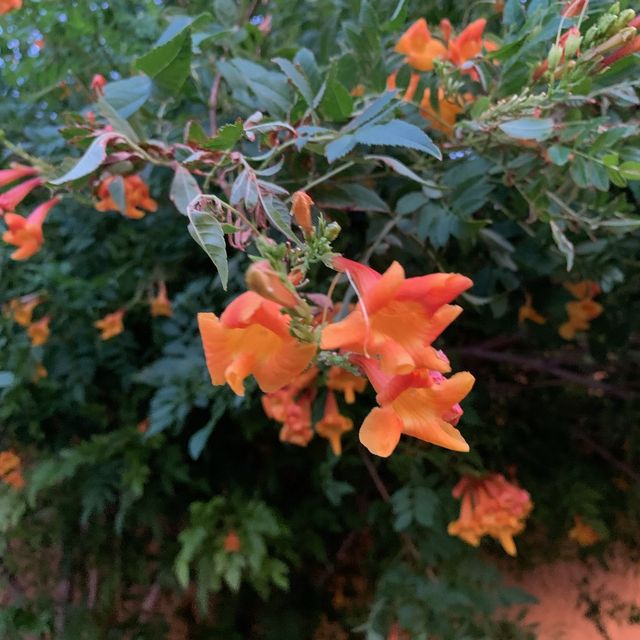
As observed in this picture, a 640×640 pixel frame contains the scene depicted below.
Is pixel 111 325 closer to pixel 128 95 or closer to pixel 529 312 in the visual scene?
pixel 128 95

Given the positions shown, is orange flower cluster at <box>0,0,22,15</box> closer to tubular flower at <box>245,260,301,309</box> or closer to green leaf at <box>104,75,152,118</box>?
green leaf at <box>104,75,152,118</box>

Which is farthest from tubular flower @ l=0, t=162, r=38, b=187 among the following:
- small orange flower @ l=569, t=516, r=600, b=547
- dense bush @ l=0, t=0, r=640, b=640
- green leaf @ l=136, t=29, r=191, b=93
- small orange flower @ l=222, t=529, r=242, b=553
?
small orange flower @ l=569, t=516, r=600, b=547

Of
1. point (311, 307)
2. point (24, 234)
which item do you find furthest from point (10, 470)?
point (311, 307)

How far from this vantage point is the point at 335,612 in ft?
2.88

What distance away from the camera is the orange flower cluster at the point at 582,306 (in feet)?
2.10

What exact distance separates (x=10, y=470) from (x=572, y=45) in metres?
0.70

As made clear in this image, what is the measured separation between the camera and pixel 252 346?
10.8 inches

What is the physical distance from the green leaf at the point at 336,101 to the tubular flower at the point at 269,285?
19 cm

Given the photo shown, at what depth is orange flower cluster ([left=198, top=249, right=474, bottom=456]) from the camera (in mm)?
236

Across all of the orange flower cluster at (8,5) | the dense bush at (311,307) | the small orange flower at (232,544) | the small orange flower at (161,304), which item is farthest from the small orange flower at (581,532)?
the orange flower cluster at (8,5)

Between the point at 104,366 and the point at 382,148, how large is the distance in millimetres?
442

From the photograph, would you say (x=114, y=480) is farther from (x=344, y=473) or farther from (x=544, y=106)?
(x=544, y=106)

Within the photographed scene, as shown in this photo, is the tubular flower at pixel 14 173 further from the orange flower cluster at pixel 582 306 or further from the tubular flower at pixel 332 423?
the orange flower cluster at pixel 582 306

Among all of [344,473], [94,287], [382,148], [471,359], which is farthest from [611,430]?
[94,287]
